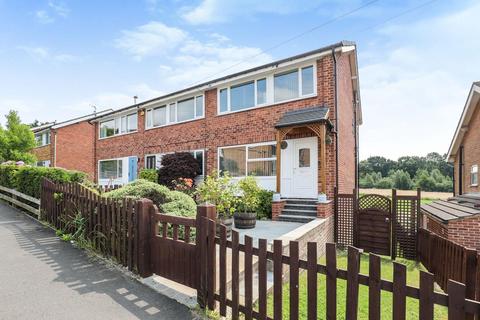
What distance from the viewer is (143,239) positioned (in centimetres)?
438

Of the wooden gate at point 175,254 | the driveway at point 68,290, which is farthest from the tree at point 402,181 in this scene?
the driveway at point 68,290

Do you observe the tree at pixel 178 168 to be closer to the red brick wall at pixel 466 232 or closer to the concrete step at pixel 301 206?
the concrete step at pixel 301 206

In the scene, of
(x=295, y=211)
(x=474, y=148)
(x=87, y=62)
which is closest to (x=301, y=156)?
(x=295, y=211)

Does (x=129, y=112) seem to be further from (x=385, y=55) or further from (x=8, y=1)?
(x=385, y=55)

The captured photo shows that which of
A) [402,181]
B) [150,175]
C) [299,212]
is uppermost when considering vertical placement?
[150,175]

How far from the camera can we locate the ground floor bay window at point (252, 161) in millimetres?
11844

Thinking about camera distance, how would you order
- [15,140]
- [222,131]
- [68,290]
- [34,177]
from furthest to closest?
1. [15,140]
2. [222,131]
3. [34,177]
4. [68,290]

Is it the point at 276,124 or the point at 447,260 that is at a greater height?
the point at 276,124

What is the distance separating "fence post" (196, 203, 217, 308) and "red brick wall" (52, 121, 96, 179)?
23.8 meters

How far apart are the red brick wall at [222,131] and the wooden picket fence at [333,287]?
741cm

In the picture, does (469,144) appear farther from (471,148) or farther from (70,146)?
(70,146)

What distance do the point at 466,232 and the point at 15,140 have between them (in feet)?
97.3

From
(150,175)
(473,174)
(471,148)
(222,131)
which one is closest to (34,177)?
(150,175)

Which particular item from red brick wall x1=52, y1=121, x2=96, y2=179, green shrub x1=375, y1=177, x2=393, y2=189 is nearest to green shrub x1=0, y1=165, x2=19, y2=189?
red brick wall x1=52, y1=121, x2=96, y2=179
